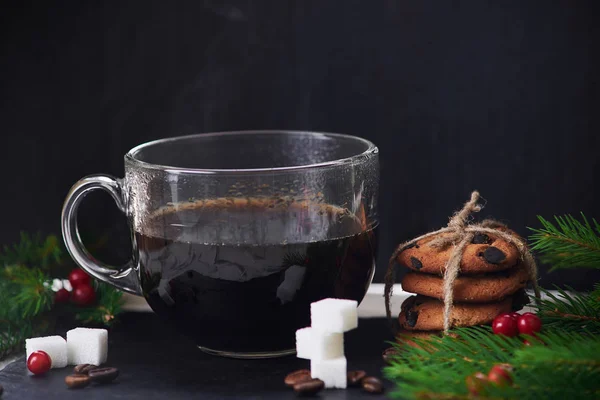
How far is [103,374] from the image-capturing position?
121cm

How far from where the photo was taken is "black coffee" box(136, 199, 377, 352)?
120cm

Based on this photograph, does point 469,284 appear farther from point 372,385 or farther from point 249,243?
point 249,243

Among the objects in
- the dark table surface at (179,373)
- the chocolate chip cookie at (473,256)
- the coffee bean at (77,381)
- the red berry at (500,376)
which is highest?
the chocolate chip cookie at (473,256)

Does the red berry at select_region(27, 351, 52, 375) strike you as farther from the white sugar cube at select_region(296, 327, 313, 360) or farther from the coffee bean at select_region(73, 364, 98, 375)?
the white sugar cube at select_region(296, 327, 313, 360)

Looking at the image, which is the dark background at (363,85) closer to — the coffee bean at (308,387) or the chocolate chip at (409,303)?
the chocolate chip at (409,303)

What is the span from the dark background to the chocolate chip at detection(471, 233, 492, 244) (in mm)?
443

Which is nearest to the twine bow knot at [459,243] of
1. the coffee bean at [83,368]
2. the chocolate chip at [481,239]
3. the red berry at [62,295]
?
the chocolate chip at [481,239]

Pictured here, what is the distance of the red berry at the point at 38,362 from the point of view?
1.25 metres

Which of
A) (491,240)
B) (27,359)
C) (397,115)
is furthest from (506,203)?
(27,359)

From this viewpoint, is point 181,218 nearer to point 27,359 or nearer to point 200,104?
point 27,359

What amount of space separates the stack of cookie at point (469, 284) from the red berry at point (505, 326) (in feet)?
0.16

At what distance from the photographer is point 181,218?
48.3 inches

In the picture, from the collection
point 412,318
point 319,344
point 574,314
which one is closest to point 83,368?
point 319,344

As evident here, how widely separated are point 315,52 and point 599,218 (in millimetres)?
666
